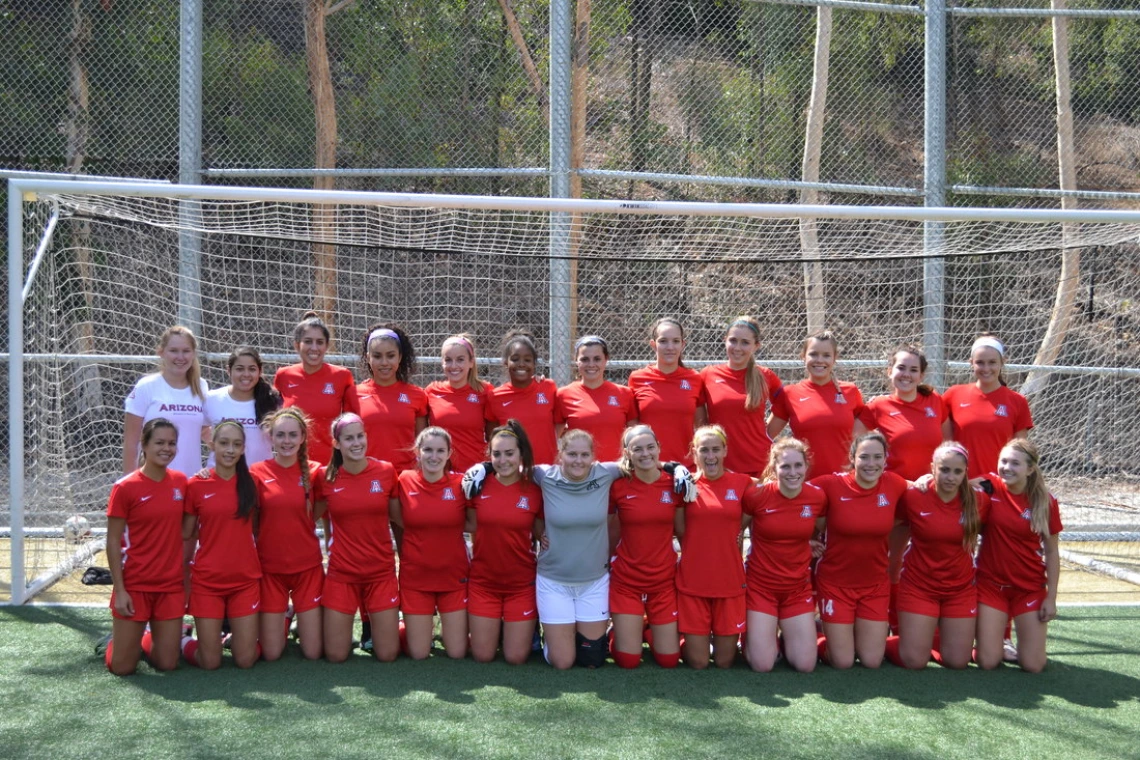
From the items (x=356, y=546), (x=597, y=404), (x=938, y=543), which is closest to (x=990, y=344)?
(x=938, y=543)

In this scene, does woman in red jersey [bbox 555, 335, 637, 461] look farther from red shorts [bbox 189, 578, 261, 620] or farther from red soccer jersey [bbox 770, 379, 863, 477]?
red shorts [bbox 189, 578, 261, 620]

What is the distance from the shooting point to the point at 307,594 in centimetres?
453

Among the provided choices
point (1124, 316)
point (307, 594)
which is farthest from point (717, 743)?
point (1124, 316)

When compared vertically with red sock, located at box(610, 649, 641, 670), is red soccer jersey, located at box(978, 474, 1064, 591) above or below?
above

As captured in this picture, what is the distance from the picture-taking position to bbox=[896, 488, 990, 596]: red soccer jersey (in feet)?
15.0

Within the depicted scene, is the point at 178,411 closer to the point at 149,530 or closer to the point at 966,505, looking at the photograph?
the point at 149,530

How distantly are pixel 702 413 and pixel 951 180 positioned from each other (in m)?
5.03

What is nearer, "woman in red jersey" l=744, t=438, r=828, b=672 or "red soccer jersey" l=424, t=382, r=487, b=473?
"woman in red jersey" l=744, t=438, r=828, b=672

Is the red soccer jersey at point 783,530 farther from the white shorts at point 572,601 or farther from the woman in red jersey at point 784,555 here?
the white shorts at point 572,601

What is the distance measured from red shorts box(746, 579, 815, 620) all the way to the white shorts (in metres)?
0.64

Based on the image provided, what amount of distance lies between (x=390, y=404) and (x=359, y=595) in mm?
999

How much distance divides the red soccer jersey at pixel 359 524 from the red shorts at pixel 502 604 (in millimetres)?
384

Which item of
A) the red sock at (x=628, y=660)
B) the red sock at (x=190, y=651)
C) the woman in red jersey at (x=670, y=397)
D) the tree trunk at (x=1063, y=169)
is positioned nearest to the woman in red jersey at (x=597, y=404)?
the woman in red jersey at (x=670, y=397)

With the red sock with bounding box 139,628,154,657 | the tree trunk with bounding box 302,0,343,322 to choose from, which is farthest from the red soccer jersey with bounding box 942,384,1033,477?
the tree trunk with bounding box 302,0,343,322
